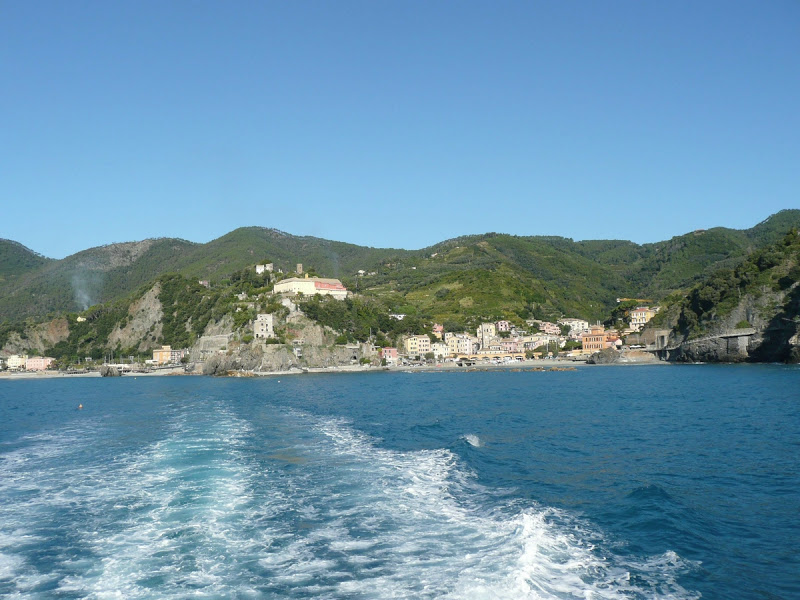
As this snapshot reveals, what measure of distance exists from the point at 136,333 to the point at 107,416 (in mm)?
103665

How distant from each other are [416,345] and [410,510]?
99.0m

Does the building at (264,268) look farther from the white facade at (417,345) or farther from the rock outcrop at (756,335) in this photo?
the rock outcrop at (756,335)

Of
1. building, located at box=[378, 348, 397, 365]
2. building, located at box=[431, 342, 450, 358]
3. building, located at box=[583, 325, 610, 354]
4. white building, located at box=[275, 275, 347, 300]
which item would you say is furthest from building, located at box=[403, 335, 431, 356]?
building, located at box=[583, 325, 610, 354]

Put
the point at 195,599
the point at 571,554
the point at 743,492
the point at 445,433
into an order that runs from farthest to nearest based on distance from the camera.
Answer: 1. the point at 445,433
2. the point at 743,492
3. the point at 571,554
4. the point at 195,599

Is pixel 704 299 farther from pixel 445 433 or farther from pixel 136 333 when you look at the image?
pixel 136 333

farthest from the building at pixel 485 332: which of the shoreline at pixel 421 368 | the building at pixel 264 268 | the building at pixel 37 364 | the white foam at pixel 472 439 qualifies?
the white foam at pixel 472 439

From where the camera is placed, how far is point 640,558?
1030 centimetres

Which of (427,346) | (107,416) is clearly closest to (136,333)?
(427,346)

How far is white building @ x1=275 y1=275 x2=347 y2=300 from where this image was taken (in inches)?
4377

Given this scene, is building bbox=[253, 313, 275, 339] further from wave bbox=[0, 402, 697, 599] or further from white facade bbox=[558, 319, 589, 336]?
wave bbox=[0, 402, 697, 599]

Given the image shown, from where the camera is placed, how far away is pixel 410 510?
13.2 metres

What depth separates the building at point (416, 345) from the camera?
111 meters

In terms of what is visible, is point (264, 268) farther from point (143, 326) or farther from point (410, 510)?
point (410, 510)

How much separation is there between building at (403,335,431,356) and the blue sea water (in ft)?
273
